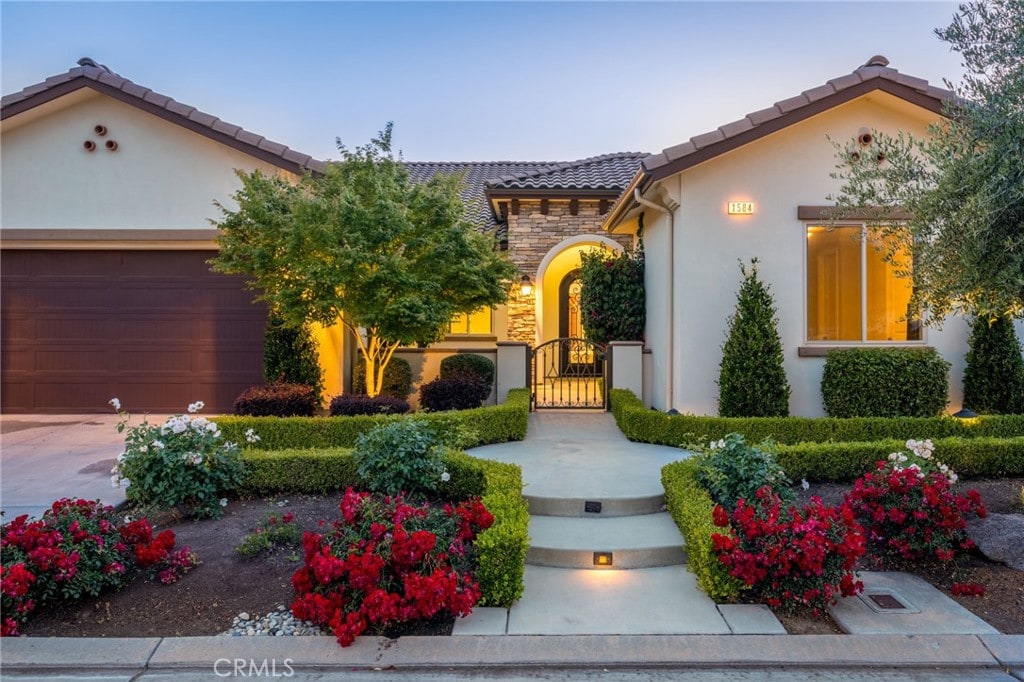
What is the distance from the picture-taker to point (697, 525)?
448 centimetres

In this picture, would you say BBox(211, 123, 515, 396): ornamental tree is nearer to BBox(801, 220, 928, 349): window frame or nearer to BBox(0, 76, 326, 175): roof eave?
BBox(0, 76, 326, 175): roof eave

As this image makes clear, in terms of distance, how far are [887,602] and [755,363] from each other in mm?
4145

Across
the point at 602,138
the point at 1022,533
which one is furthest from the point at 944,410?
the point at 602,138

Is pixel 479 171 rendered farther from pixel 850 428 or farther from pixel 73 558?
pixel 73 558

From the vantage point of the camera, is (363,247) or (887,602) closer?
(887,602)

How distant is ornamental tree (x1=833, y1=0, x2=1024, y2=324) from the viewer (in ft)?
15.2

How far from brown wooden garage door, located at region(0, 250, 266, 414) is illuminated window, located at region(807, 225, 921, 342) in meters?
9.03

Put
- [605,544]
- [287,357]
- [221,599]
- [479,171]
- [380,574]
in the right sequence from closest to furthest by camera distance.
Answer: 1. [380,574]
2. [221,599]
3. [605,544]
4. [287,357]
5. [479,171]

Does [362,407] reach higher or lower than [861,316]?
Answer: lower

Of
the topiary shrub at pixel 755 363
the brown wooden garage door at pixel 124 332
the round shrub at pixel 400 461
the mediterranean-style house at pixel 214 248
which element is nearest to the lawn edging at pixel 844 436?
the topiary shrub at pixel 755 363

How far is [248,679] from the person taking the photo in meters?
3.38

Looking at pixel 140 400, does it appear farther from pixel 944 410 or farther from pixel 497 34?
pixel 944 410

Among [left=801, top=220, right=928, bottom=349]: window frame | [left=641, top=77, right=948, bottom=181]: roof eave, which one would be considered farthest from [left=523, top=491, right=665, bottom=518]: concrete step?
[left=641, top=77, right=948, bottom=181]: roof eave

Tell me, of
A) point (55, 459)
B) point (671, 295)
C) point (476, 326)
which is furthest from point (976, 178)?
point (476, 326)
